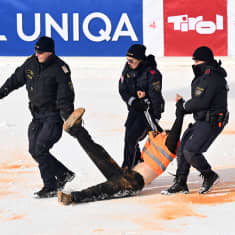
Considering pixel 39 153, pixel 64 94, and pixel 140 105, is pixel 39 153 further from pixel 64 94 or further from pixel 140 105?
pixel 140 105

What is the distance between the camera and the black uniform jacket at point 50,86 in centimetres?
787

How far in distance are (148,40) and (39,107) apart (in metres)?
8.39

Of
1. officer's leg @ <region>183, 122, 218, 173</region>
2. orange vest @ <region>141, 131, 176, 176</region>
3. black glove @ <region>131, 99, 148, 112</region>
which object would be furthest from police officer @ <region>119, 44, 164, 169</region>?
officer's leg @ <region>183, 122, 218, 173</region>

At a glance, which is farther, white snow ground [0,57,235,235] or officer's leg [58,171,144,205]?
officer's leg [58,171,144,205]

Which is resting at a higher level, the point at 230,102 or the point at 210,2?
the point at 210,2

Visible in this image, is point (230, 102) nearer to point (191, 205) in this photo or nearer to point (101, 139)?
point (101, 139)

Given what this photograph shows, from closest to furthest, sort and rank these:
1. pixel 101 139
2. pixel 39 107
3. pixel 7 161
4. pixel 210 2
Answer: pixel 39 107
pixel 7 161
pixel 101 139
pixel 210 2

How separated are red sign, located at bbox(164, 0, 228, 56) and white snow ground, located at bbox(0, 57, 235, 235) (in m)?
2.16

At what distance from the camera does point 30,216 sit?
7.07m

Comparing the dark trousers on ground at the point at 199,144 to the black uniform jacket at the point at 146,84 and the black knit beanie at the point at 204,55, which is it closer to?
the black knit beanie at the point at 204,55

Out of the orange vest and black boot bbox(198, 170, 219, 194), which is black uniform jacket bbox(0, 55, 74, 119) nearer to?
the orange vest

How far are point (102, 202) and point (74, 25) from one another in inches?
357

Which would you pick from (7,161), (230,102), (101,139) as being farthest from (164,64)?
(7,161)

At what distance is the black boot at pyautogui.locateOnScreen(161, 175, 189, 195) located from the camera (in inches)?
311
